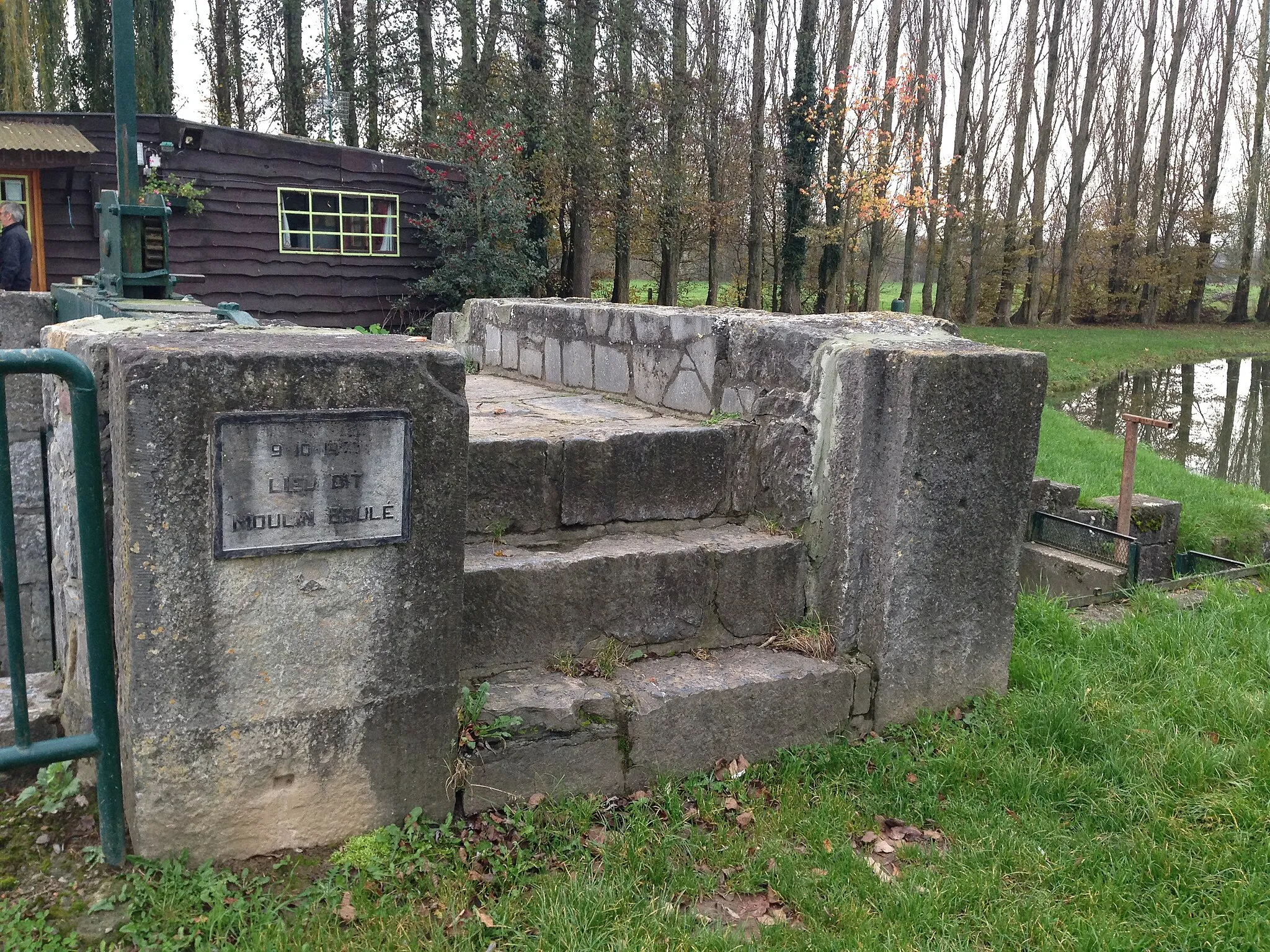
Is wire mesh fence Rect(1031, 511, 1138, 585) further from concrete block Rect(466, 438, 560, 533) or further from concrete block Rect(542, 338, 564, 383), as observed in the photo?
concrete block Rect(466, 438, 560, 533)

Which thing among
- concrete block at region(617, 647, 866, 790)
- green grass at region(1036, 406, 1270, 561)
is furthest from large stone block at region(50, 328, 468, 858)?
green grass at region(1036, 406, 1270, 561)

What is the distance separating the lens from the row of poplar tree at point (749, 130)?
16.7 meters

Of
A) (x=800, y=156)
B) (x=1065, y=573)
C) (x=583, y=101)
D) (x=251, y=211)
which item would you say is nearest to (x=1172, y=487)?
(x=1065, y=573)

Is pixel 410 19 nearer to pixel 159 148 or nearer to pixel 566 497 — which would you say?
pixel 159 148

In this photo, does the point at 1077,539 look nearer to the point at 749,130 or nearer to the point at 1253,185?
the point at 749,130

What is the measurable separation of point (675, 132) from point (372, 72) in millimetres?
5489

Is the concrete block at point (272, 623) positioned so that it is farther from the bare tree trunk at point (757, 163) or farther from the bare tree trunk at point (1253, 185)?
the bare tree trunk at point (1253, 185)

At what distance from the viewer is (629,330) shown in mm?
5262

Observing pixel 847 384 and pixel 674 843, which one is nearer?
pixel 674 843

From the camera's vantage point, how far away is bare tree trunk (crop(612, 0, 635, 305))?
17547 millimetres

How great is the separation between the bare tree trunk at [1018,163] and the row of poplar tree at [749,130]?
8 cm

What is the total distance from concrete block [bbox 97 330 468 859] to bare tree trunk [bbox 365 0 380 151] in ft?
53.9

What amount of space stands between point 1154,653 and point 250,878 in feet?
11.6

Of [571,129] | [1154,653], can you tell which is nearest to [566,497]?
[1154,653]
